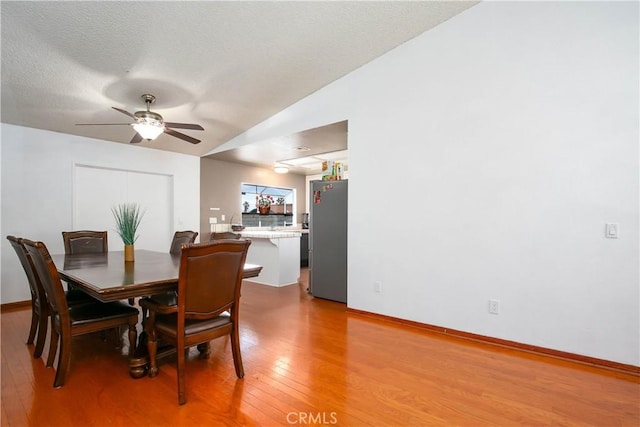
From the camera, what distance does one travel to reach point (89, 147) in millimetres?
4422

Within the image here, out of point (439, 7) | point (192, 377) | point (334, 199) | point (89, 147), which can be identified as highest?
point (439, 7)

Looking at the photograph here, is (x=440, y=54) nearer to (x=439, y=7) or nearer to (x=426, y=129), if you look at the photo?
(x=439, y=7)

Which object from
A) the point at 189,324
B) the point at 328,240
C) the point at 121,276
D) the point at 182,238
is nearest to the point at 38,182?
the point at 182,238

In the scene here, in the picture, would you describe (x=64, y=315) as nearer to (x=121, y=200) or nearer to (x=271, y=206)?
(x=121, y=200)

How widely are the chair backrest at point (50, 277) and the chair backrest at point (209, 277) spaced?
0.84m

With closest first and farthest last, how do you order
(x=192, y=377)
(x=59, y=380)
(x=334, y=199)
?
(x=59, y=380), (x=192, y=377), (x=334, y=199)

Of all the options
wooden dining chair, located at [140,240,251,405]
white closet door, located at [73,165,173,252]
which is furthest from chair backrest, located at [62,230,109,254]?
wooden dining chair, located at [140,240,251,405]

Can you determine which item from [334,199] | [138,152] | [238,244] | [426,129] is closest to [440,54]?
[426,129]

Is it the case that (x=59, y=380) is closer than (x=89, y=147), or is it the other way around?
(x=59, y=380)

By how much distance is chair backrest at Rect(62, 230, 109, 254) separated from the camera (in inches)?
136

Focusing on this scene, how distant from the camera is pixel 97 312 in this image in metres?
2.19

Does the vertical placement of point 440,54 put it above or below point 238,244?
above

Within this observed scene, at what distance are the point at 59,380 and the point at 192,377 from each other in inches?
32.0

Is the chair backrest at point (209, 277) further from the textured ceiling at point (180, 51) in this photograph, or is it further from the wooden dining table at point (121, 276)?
the textured ceiling at point (180, 51)
